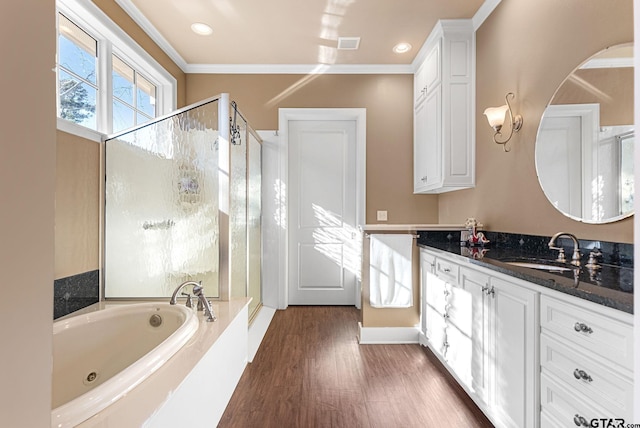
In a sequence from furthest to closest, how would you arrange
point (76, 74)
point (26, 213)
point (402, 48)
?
point (402, 48) → point (76, 74) → point (26, 213)

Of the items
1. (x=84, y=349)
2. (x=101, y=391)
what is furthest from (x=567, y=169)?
(x=84, y=349)

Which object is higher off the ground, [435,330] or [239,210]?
[239,210]

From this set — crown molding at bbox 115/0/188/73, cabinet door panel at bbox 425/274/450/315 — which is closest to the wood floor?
cabinet door panel at bbox 425/274/450/315

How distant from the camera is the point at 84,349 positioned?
1689 mm

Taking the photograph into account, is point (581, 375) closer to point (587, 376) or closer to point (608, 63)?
point (587, 376)

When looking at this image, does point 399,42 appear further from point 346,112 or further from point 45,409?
point 45,409

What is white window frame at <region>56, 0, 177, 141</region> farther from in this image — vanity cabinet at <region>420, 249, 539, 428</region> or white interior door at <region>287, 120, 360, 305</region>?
vanity cabinet at <region>420, 249, 539, 428</region>

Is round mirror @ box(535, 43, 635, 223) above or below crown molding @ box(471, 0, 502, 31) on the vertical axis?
below

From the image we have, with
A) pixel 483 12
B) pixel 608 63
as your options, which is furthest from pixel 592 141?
pixel 483 12

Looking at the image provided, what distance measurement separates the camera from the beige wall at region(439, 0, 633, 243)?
5.19 ft

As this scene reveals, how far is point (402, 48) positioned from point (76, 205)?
3.15 metres

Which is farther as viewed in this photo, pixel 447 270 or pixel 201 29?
pixel 201 29

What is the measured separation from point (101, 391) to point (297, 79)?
3.47m

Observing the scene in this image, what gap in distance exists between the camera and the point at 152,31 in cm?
292
